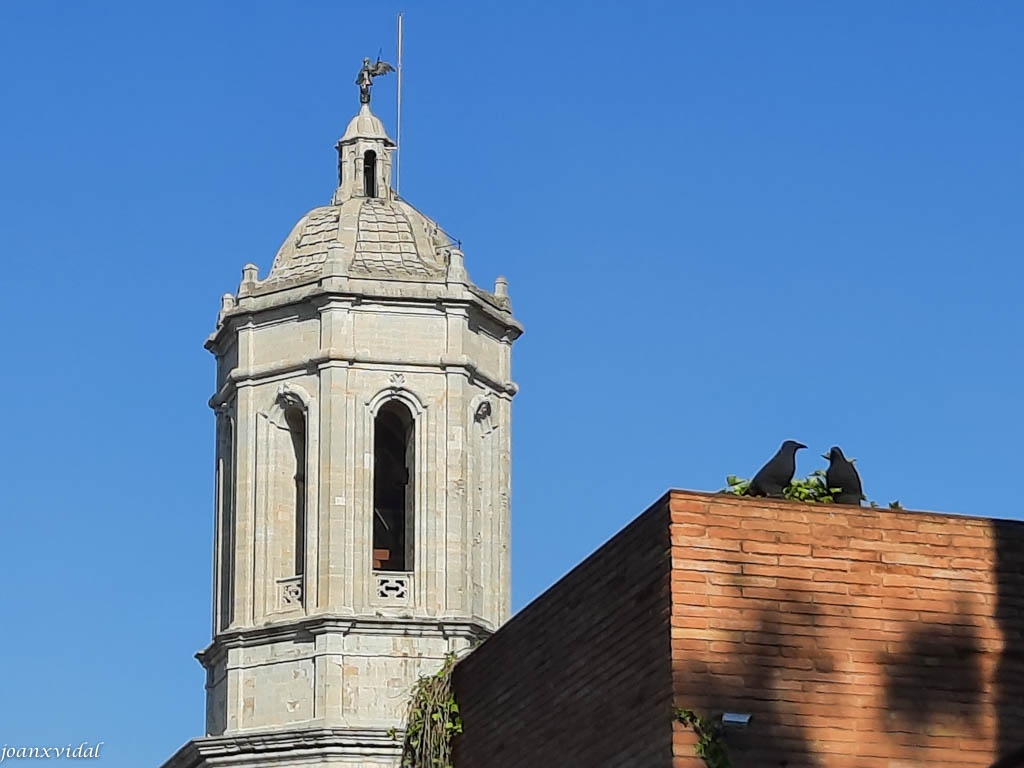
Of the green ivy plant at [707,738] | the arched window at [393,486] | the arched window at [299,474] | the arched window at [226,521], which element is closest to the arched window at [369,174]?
the arched window at [393,486]

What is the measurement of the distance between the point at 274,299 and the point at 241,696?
6365mm

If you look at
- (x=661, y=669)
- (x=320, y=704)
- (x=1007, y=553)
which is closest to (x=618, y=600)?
(x=661, y=669)

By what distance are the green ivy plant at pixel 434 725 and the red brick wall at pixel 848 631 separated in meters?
5.60

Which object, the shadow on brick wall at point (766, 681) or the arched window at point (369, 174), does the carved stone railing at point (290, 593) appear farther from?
the shadow on brick wall at point (766, 681)

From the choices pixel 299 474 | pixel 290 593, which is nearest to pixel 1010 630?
pixel 290 593

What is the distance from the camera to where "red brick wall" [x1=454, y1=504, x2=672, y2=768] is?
20.9 meters

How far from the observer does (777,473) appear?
22422mm

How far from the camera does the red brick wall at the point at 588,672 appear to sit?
20.9m

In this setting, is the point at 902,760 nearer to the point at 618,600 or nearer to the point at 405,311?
the point at 618,600

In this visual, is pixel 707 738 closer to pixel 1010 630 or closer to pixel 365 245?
pixel 1010 630

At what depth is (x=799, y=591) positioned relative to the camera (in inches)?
824

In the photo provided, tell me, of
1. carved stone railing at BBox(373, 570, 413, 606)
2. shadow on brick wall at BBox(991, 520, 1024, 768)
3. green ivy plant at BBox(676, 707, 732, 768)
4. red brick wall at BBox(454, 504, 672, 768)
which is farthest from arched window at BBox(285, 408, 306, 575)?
green ivy plant at BBox(676, 707, 732, 768)

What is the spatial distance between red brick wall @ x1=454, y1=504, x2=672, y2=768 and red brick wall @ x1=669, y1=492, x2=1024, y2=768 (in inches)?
11.9

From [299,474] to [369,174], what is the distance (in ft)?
18.1
